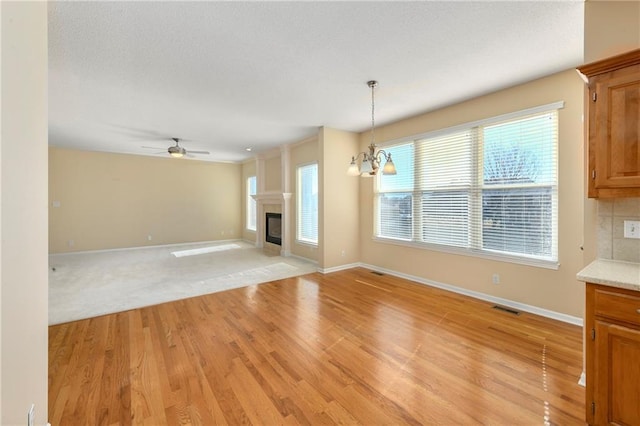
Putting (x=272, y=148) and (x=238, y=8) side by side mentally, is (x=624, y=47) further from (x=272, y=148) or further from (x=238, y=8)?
(x=272, y=148)

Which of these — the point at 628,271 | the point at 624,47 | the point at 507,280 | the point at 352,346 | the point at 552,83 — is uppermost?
the point at 552,83

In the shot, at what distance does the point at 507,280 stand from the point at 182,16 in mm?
4475

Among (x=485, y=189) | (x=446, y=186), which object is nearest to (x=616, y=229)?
(x=485, y=189)

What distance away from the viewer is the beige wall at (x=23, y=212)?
988 mm

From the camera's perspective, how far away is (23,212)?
115cm

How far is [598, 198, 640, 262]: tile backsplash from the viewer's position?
1.77m

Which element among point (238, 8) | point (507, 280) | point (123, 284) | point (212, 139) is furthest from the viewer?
point (212, 139)

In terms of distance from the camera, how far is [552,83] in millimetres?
2965

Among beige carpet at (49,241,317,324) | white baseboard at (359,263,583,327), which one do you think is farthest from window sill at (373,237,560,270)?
beige carpet at (49,241,317,324)

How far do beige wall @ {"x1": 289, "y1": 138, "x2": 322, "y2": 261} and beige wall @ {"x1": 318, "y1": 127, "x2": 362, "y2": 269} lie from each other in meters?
0.74

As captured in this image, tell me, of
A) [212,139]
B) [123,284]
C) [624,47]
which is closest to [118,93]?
[212,139]

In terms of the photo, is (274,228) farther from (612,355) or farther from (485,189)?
(612,355)

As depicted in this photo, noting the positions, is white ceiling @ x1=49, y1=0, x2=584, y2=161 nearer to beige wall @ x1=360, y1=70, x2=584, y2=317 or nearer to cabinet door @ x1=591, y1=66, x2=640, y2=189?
beige wall @ x1=360, y1=70, x2=584, y2=317

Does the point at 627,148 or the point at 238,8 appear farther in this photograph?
the point at 238,8
